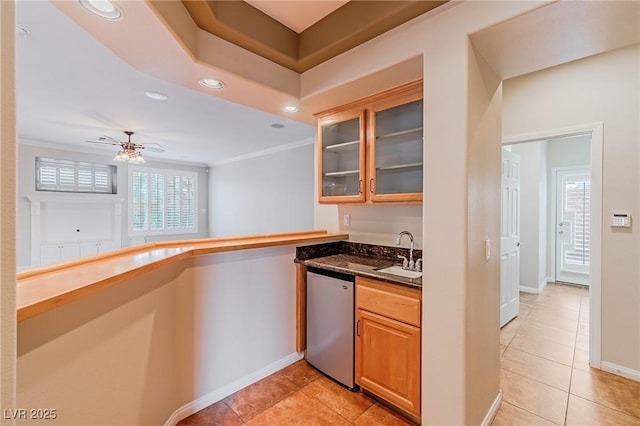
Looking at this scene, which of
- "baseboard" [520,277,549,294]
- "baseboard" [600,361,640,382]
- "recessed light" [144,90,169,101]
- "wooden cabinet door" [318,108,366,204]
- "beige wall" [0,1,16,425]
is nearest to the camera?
"beige wall" [0,1,16,425]

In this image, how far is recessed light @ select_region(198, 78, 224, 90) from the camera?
199 centimetres

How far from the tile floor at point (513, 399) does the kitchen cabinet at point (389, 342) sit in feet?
0.58

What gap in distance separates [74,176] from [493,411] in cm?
782

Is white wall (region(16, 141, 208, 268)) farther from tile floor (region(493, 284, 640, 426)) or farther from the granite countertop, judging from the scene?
tile floor (region(493, 284, 640, 426))

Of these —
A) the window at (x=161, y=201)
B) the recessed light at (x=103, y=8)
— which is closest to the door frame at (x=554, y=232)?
the recessed light at (x=103, y=8)

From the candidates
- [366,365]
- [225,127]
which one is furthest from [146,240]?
[366,365]

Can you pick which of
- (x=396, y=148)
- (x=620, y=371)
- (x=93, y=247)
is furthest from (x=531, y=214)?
(x=93, y=247)

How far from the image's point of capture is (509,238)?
339cm

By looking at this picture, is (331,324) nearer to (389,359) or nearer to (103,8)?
(389,359)

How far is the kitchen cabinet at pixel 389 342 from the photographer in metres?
1.76

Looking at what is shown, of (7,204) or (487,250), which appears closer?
(7,204)

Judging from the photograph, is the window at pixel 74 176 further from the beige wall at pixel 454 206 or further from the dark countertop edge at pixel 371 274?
the beige wall at pixel 454 206

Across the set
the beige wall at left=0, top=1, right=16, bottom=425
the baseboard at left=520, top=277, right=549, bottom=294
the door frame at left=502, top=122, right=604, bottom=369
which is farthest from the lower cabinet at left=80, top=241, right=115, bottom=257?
the baseboard at left=520, top=277, right=549, bottom=294

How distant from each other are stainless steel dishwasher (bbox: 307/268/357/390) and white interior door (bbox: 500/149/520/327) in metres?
2.12
